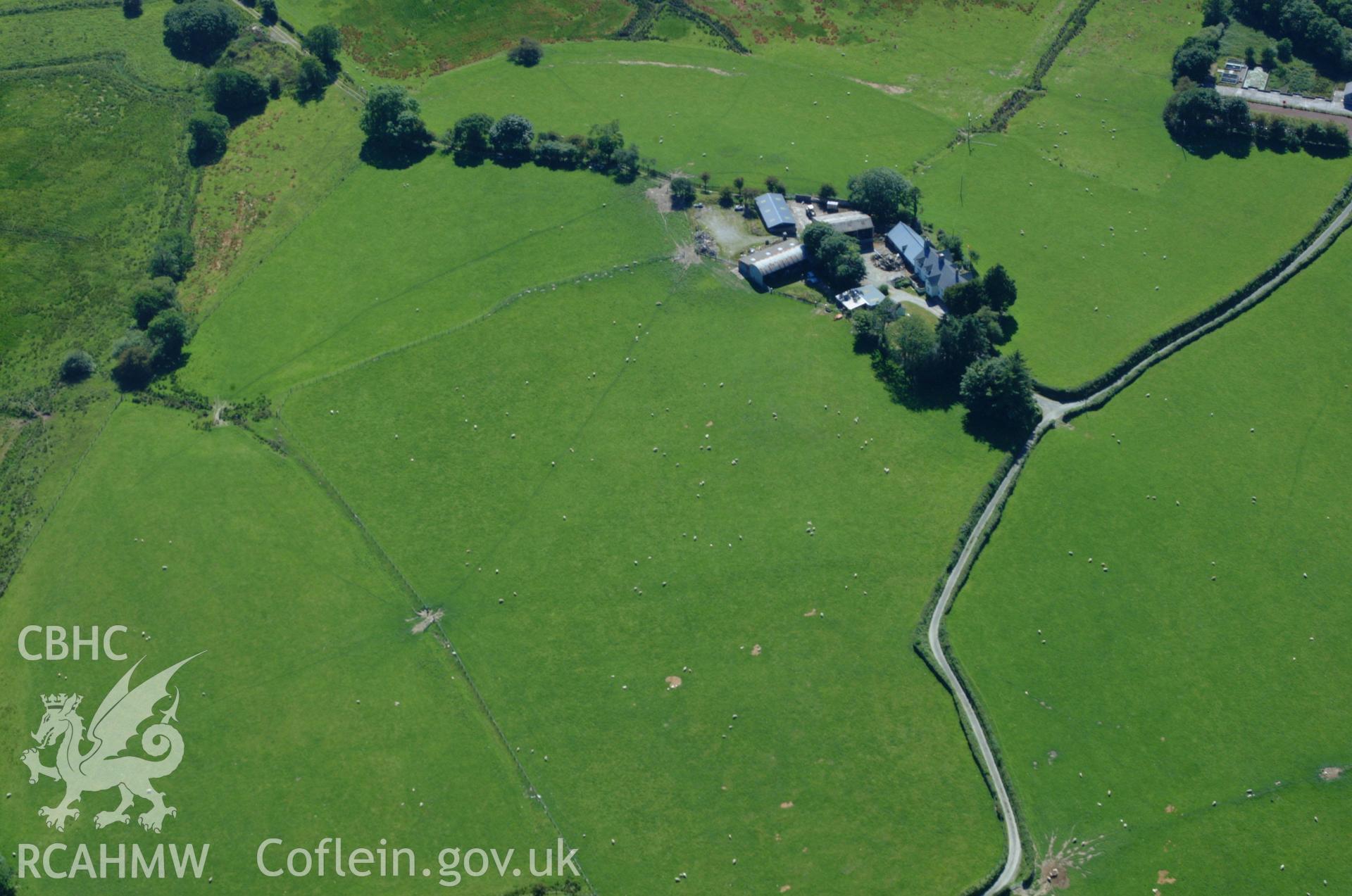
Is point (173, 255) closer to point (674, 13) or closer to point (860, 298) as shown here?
point (674, 13)

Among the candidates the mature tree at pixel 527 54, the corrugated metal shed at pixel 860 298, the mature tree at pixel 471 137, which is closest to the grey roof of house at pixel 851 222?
the corrugated metal shed at pixel 860 298

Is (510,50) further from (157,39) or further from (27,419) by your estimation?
(27,419)

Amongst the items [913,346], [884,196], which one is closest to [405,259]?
[884,196]

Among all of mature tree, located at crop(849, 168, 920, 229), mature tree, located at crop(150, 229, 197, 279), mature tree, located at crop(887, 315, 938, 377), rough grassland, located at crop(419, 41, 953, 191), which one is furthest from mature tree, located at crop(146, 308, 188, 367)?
mature tree, located at crop(887, 315, 938, 377)

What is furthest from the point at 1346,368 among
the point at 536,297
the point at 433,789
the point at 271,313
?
the point at 271,313

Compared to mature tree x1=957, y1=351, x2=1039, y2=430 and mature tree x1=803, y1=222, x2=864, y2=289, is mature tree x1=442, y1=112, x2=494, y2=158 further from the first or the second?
mature tree x1=957, y1=351, x2=1039, y2=430
